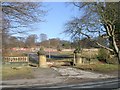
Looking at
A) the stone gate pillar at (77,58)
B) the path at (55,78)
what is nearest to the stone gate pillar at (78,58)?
the stone gate pillar at (77,58)

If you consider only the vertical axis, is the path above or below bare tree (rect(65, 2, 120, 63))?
below

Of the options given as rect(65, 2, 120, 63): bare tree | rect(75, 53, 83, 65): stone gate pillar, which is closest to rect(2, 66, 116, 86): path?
rect(65, 2, 120, 63): bare tree

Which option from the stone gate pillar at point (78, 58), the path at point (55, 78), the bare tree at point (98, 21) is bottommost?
the path at point (55, 78)

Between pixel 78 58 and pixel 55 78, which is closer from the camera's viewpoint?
pixel 55 78

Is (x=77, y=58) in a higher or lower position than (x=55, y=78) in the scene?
higher

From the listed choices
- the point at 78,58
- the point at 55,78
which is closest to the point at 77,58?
the point at 78,58

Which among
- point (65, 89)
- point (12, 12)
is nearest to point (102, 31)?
point (65, 89)

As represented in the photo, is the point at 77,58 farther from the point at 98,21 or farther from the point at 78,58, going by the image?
the point at 98,21

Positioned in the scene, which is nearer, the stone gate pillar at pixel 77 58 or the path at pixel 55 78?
the path at pixel 55 78

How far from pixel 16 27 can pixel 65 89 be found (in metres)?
4.53

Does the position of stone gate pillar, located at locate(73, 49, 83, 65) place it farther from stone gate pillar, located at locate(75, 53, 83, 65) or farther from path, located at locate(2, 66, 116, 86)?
path, located at locate(2, 66, 116, 86)

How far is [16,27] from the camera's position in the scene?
714 inches

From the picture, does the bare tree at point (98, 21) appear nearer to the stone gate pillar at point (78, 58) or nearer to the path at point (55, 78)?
the path at point (55, 78)

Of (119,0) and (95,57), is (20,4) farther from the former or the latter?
(95,57)
